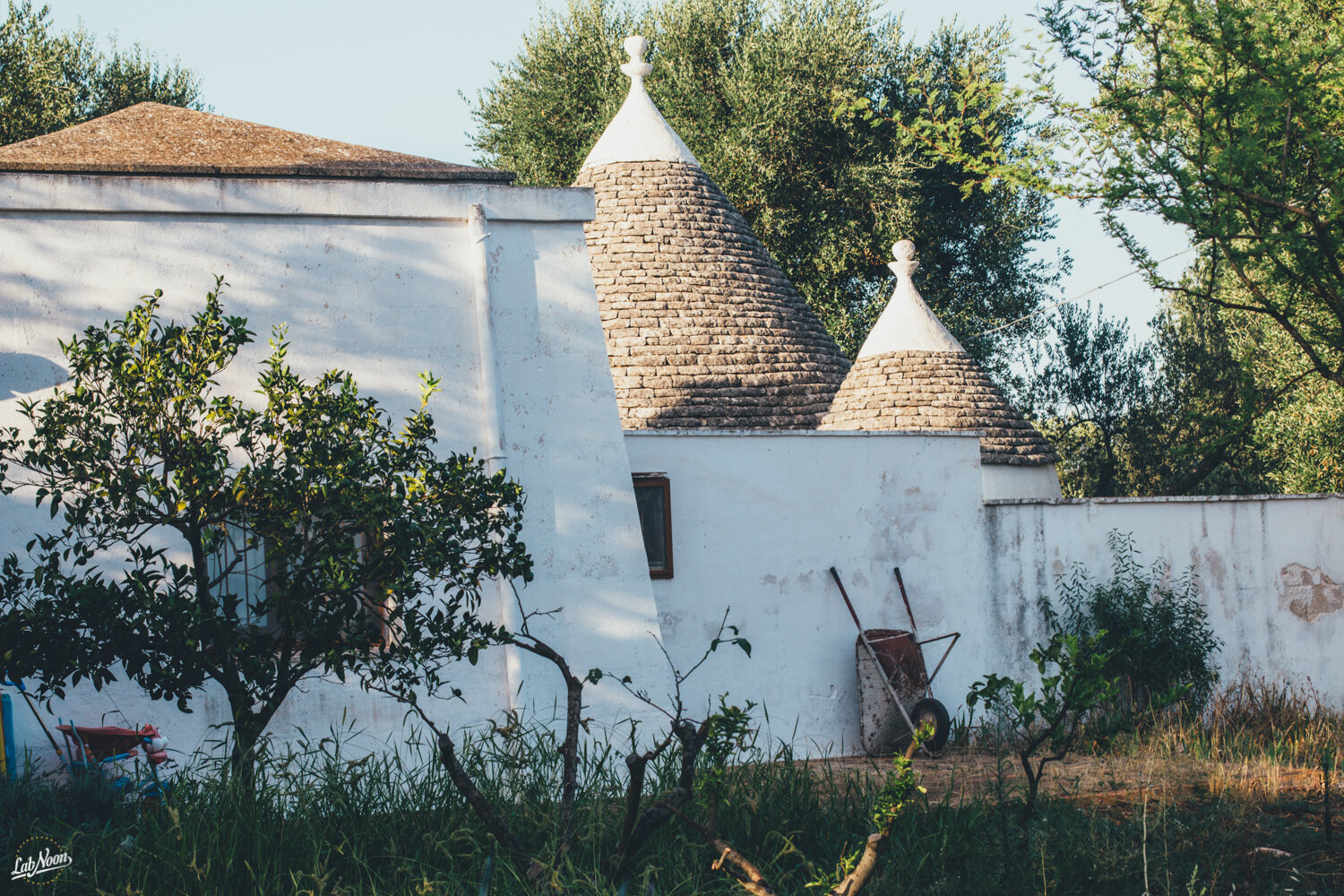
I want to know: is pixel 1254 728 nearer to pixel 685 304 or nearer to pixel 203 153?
pixel 685 304

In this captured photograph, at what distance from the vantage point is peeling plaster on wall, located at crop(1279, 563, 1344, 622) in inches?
444

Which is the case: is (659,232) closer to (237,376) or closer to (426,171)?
(426,171)

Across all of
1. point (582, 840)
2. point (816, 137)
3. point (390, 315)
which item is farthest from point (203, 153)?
point (816, 137)

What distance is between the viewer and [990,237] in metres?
23.1

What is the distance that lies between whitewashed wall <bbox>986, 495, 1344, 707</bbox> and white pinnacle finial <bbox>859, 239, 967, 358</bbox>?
3.40m

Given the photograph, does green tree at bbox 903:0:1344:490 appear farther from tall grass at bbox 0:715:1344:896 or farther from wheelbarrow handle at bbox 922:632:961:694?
tall grass at bbox 0:715:1344:896

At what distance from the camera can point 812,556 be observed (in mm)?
9859

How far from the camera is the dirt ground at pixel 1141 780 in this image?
20.4 ft

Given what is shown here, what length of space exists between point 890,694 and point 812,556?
1.34 meters

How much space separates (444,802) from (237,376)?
10.3ft

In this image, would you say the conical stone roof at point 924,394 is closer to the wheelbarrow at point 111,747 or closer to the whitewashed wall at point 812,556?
the whitewashed wall at point 812,556

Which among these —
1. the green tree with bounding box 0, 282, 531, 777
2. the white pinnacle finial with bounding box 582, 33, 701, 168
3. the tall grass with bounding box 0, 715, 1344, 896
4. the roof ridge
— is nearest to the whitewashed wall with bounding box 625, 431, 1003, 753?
the roof ridge

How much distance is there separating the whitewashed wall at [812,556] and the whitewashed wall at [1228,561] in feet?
1.21

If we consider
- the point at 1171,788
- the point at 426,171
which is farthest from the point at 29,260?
the point at 1171,788
